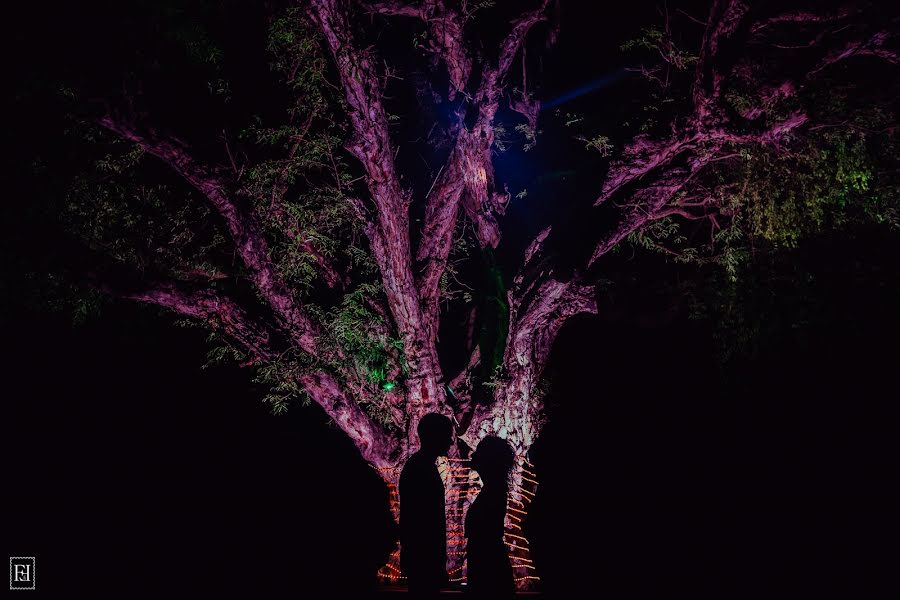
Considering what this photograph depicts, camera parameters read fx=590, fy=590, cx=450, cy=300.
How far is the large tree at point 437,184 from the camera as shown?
22.3 ft

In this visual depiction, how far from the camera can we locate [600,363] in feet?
46.5

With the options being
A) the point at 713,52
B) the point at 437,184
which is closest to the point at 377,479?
the point at 437,184

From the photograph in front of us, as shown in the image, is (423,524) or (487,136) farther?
(487,136)

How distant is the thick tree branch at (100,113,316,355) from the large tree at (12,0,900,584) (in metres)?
0.03

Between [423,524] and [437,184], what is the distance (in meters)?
6.34

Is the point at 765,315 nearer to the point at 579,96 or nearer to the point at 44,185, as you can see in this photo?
the point at 579,96

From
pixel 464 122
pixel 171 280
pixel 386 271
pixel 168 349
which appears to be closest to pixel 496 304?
pixel 386 271

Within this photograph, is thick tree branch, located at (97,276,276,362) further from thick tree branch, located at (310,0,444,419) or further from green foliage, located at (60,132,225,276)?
thick tree branch, located at (310,0,444,419)

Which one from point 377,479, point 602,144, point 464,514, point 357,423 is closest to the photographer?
point 464,514

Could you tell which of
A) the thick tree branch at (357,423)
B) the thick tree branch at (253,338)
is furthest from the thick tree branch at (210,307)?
the thick tree branch at (357,423)

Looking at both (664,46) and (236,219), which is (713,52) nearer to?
(664,46)

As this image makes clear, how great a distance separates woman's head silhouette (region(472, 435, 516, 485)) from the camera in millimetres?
2559

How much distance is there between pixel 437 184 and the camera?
8.27 m

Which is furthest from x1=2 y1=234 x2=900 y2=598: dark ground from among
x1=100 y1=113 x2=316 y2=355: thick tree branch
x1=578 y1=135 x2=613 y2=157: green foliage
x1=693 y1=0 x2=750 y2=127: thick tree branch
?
x1=100 y1=113 x2=316 y2=355: thick tree branch
